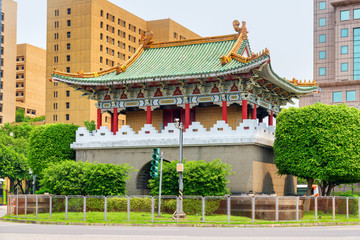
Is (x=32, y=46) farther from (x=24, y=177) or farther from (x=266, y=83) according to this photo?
Result: (x=266, y=83)

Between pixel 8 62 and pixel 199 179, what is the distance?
3487 inches

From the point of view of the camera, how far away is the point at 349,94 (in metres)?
95.2

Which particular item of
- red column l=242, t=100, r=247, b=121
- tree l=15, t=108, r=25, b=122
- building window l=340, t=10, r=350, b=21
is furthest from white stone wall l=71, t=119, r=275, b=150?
tree l=15, t=108, r=25, b=122

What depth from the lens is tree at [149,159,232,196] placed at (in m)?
33.8

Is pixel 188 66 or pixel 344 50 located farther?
pixel 344 50

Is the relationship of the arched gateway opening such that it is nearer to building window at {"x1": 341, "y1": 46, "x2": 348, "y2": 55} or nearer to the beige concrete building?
building window at {"x1": 341, "y1": 46, "x2": 348, "y2": 55}

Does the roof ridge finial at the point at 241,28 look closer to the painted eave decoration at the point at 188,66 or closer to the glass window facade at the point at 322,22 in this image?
the painted eave decoration at the point at 188,66

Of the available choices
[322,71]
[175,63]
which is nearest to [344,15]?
[322,71]

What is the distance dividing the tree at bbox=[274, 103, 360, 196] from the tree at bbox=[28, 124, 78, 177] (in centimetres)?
1532

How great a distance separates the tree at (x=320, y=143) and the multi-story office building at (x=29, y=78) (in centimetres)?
10291

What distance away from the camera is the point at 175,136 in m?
39.1

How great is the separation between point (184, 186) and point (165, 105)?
9.39m

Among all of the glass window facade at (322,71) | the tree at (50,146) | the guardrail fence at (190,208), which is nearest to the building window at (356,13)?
the glass window facade at (322,71)

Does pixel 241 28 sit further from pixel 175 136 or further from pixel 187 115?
pixel 175 136
